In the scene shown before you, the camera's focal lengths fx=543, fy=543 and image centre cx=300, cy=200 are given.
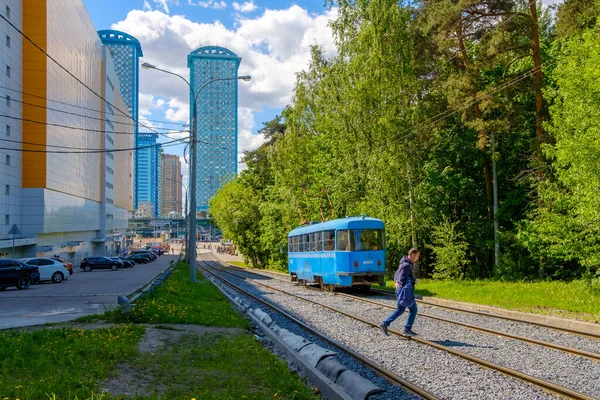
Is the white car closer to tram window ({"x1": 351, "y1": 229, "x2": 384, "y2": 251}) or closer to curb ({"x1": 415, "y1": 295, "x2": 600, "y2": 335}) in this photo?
tram window ({"x1": 351, "y1": 229, "x2": 384, "y2": 251})

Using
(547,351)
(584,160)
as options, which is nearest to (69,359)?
(547,351)

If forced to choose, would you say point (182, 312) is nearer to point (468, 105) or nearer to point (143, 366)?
point (143, 366)

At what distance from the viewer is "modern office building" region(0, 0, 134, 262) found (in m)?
49.3

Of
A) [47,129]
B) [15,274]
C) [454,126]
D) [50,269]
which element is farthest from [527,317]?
[47,129]

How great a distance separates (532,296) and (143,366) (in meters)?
14.1

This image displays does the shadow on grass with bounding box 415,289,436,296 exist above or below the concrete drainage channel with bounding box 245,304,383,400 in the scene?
below

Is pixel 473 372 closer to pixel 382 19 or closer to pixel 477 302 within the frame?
pixel 477 302

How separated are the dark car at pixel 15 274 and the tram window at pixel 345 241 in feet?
51.2

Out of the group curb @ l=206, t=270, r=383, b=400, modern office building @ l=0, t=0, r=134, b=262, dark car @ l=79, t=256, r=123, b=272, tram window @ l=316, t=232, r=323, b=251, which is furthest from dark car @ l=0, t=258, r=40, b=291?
dark car @ l=79, t=256, r=123, b=272

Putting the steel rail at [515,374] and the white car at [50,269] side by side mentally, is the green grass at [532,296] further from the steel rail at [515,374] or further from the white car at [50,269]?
the white car at [50,269]

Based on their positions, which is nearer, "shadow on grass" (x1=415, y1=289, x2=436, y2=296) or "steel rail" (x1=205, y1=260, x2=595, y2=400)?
"steel rail" (x1=205, y1=260, x2=595, y2=400)

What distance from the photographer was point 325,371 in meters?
7.30

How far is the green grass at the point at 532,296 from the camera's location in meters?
14.6

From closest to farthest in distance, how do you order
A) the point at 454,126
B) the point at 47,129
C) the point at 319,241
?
the point at 319,241 → the point at 454,126 → the point at 47,129
